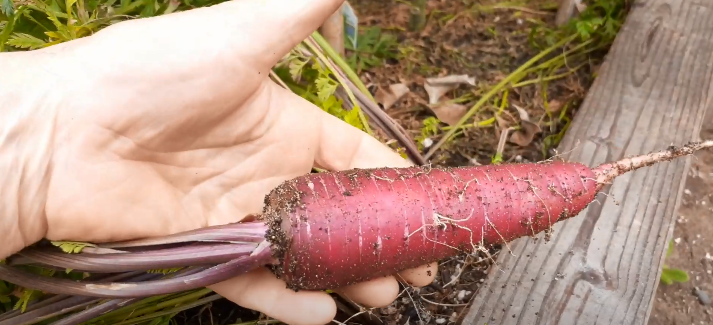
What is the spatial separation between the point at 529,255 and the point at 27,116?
49.4 inches

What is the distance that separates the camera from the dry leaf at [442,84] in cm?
217

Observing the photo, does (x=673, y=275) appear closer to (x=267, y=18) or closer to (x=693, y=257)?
(x=693, y=257)

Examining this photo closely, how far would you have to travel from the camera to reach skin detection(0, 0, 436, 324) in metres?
1.05

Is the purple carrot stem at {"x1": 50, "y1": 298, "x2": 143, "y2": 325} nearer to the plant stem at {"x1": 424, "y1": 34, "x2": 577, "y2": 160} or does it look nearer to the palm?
the palm

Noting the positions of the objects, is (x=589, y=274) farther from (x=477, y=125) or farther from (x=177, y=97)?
(x=177, y=97)

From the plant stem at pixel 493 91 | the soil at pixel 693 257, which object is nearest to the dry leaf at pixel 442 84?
the plant stem at pixel 493 91

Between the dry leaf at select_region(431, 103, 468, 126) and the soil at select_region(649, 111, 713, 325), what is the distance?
889mm

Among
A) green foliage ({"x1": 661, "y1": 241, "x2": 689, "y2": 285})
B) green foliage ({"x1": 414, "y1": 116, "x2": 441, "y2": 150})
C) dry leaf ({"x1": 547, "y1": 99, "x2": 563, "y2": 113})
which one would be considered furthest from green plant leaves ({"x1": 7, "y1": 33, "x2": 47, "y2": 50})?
green foliage ({"x1": 661, "y1": 241, "x2": 689, "y2": 285})

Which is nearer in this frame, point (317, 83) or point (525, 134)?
point (317, 83)

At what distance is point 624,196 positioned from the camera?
1.57m

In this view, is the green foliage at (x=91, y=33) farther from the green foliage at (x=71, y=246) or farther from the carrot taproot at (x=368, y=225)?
the carrot taproot at (x=368, y=225)

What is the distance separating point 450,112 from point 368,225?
0.97 m

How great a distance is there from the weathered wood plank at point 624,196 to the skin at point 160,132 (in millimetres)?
287

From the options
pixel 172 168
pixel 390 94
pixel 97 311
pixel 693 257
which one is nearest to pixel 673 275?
pixel 693 257
